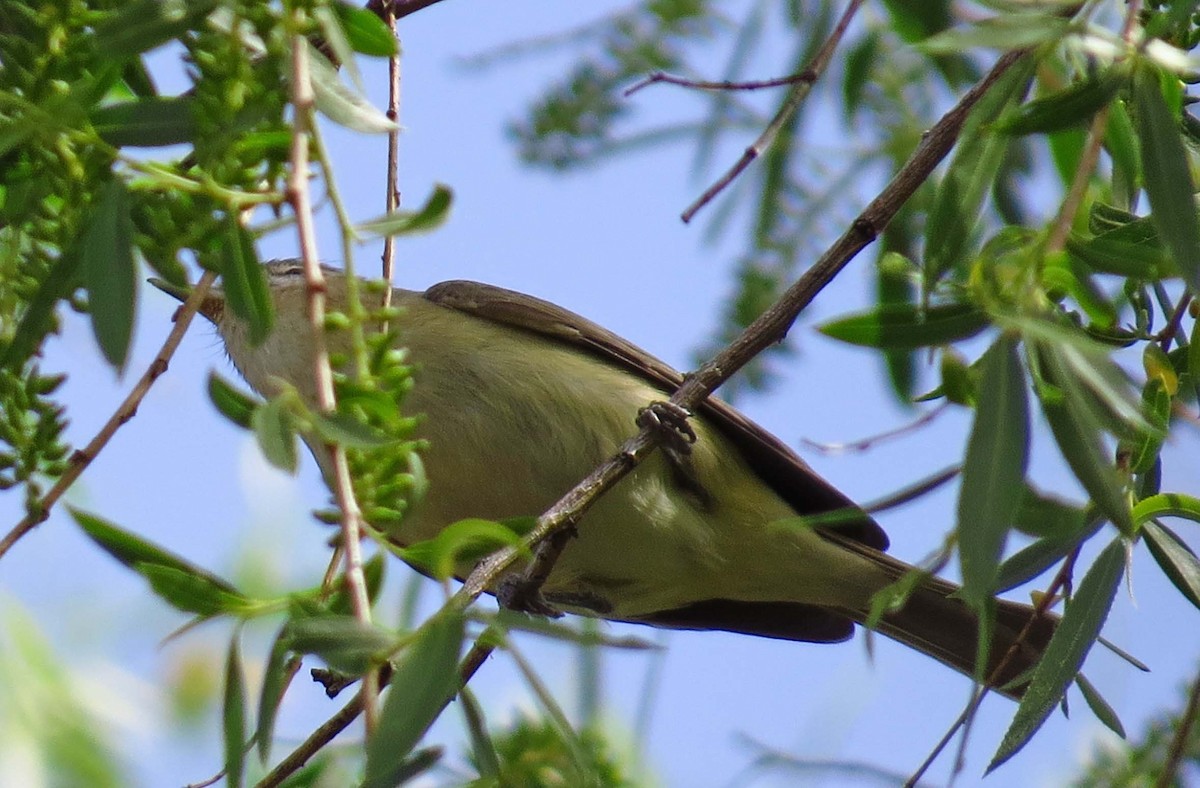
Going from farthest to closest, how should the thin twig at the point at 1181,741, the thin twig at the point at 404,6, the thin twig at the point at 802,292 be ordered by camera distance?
the thin twig at the point at 404,6
the thin twig at the point at 802,292
the thin twig at the point at 1181,741

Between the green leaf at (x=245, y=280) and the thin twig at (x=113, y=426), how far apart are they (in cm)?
14

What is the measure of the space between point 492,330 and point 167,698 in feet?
5.95

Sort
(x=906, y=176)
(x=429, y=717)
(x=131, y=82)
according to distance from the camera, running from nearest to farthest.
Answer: (x=429, y=717) < (x=131, y=82) < (x=906, y=176)

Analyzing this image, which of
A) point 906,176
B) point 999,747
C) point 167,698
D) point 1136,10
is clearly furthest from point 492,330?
point 1136,10

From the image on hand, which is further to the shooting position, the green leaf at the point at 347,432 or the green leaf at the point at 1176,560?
the green leaf at the point at 1176,560

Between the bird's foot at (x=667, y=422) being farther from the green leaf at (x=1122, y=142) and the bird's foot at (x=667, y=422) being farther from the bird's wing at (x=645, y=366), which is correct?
the green leaf at (x=1122, y=142)

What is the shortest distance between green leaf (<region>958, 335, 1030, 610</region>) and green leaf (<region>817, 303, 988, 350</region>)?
237 mm

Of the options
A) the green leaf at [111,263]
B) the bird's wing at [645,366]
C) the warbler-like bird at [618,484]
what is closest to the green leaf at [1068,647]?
the green leaf at [111,263]

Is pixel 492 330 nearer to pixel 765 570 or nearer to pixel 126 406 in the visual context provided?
pixel 765 570

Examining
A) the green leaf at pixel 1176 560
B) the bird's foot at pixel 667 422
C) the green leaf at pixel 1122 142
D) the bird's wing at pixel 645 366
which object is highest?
the bird's wing at pixel 645 366

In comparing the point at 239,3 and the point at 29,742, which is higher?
Answer: the point at 239,3

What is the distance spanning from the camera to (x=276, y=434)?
4.77 feet

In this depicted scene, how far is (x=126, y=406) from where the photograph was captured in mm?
2064

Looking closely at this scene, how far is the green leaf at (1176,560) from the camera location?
2.13m
